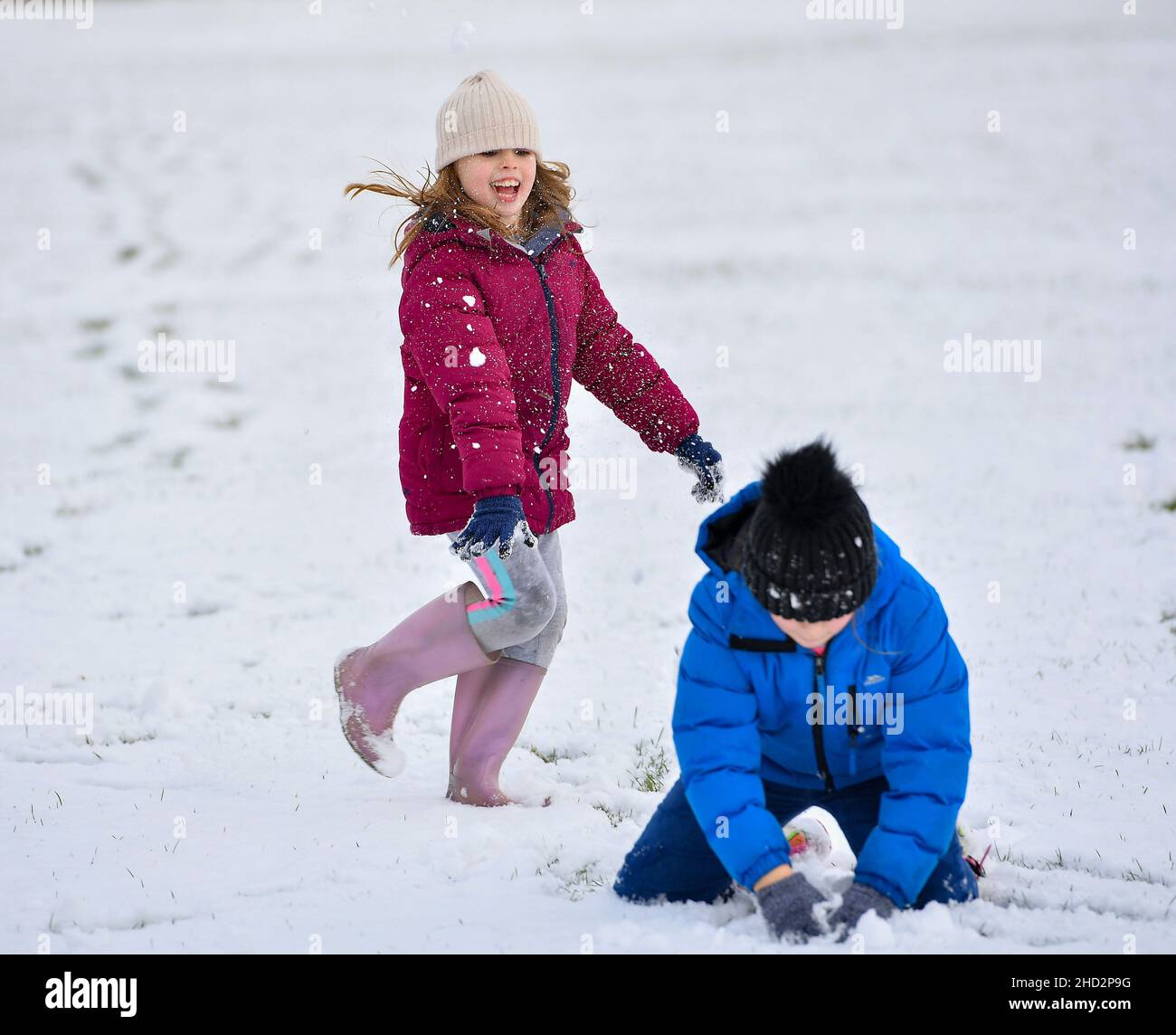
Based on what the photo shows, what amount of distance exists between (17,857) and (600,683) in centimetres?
228

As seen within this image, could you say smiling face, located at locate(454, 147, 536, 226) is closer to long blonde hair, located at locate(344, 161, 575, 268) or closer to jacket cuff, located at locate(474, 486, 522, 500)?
long blonde hair, located at locate(344, 161, 575, 268)

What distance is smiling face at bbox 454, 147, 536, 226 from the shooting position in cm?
351

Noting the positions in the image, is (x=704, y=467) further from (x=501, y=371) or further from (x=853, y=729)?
(x=853, y=729)

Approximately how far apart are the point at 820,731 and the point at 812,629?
34 cm

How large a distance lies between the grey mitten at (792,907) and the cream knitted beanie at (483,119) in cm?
209

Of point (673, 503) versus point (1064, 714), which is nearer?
point (1064, 714)

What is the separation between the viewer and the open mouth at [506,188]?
11.5 feet

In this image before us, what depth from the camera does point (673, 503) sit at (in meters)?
7.66

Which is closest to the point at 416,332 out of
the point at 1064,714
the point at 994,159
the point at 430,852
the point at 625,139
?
the point at 430,852

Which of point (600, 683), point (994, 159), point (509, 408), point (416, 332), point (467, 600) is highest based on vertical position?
point (994, 159)

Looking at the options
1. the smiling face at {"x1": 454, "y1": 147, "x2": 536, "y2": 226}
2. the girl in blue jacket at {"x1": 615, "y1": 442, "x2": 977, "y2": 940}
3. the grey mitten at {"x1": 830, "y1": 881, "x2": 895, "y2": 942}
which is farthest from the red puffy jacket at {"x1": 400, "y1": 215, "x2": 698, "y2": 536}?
the grey mitten at {"x1": 830, "y1": 881, "x2": 895, "y2": 942}

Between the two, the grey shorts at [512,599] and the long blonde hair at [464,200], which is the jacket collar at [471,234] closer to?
the long blonde hair at [464,200]
